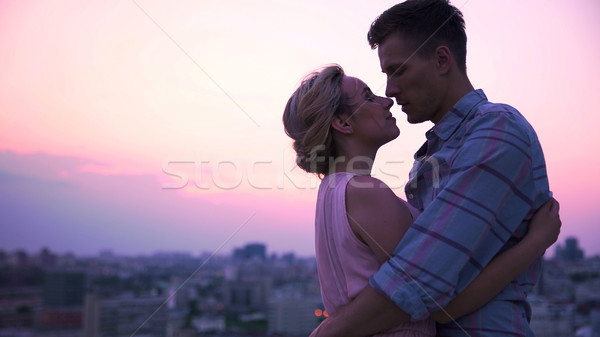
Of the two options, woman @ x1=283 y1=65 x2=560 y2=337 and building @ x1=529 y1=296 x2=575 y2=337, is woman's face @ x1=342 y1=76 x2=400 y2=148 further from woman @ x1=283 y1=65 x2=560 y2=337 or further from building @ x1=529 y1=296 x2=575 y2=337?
building @ x1=529 y1=296 x2=575 y2=337

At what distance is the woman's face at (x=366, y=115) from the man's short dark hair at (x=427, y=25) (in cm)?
25

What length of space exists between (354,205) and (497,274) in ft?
1.54

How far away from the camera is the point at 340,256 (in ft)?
5.36

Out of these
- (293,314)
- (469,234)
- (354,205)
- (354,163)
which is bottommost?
(293,314)

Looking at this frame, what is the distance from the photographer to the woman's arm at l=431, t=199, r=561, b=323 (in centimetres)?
145

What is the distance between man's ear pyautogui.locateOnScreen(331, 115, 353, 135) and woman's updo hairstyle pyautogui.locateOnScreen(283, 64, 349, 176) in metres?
0.02

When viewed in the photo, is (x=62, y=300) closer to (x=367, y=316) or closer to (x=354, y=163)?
(x=354, y=163)

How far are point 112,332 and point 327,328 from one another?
3564cm

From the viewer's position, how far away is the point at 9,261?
118ft

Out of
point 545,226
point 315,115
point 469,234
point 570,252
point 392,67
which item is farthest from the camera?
point 570,252

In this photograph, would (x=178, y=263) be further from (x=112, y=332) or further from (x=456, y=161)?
(x=456, y=161)

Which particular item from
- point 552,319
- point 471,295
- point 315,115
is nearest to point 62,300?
point 552,319

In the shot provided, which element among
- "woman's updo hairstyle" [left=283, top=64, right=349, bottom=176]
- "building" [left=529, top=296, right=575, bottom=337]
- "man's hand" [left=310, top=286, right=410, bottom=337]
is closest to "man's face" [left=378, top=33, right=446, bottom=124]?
"woman's updo hairstyle" [left=283, top=64, right=349, bottom=176]

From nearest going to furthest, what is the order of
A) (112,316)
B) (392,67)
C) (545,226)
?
(545,226) < (392,67) < (112,316)
